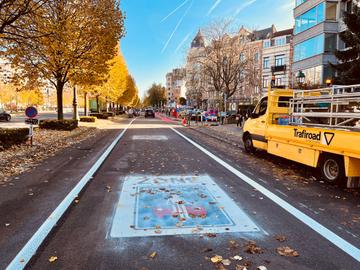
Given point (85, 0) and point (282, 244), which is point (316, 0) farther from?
point (282, 244)

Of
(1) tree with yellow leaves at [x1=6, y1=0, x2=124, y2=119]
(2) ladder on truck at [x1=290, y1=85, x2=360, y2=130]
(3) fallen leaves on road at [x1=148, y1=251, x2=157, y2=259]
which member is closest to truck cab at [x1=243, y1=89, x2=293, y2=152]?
(2) ladder on truck at [x1=290, y1=85, x2=360, y2=130]

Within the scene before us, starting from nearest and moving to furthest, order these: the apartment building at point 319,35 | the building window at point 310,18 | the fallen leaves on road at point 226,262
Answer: the fallen leaves on road at point 226,262 → the apartment building at point 319,35 → the building window at point 310,18

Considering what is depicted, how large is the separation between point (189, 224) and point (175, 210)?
682mm

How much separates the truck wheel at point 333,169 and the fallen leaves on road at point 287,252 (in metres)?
3.96

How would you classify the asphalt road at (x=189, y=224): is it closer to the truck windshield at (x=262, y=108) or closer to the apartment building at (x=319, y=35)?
the truck windshield at (x=262, y=108)

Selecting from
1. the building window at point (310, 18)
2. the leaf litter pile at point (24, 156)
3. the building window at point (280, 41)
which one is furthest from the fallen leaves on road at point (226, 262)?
the building window at point (280, 41)

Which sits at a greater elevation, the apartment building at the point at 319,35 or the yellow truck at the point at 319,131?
the apartment building at the point at 319,35

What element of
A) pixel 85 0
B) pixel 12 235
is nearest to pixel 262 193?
pixel 12 235

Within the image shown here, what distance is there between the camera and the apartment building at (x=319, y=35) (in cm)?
3020

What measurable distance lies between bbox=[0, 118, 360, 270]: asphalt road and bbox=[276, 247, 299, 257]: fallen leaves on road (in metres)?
0.07

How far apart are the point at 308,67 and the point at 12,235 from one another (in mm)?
33605

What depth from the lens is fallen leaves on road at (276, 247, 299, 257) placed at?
3.92m

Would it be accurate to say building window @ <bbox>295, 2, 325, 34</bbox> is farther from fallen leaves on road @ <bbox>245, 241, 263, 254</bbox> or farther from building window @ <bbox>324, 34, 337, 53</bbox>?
fallen leaves on road @ <bbox>245, 241, 263, 254</bbox>

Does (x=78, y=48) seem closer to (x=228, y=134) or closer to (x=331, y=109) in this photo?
(x=228, y=134)
